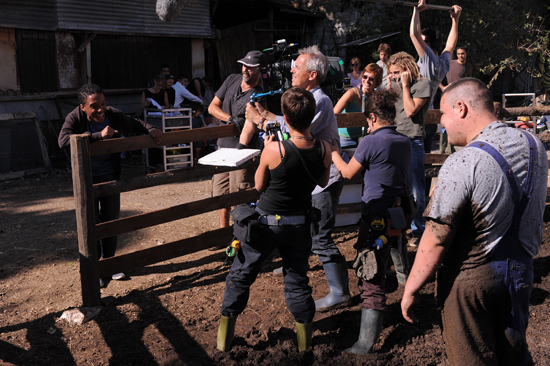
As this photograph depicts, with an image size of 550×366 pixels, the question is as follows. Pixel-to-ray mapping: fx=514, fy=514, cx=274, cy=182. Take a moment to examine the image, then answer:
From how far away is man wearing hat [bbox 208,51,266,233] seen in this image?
5.16 meters

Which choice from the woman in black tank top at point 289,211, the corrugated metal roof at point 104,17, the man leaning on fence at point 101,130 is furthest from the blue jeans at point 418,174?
the corrugated metal roof at point 104,17

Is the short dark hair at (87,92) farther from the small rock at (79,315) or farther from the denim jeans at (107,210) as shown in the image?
the small rock at (79,315)

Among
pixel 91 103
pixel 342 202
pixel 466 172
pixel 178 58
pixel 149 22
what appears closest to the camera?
pixel 466 172

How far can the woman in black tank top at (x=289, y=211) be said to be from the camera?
3316 mm

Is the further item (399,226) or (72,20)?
(72,20)

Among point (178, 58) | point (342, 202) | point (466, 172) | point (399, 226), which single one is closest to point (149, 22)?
point (178, 58)

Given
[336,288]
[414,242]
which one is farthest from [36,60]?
[336,288]

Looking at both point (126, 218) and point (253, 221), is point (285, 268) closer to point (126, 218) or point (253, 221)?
point (253, 221)

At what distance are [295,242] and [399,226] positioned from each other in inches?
30.0

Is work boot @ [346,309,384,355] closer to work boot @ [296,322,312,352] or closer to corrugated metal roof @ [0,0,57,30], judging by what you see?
work boot @ [296,322,312,352]

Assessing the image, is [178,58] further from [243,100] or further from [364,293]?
[364,293]

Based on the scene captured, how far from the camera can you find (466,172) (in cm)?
225

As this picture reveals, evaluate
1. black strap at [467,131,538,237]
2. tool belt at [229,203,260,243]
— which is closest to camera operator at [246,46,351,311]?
tool belt at [229,203,260,243]

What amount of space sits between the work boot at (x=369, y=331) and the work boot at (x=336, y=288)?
60cm
